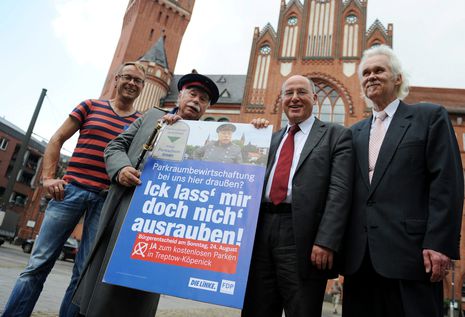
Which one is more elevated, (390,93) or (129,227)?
(390,93)

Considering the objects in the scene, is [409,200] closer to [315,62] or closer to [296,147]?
[296,147]

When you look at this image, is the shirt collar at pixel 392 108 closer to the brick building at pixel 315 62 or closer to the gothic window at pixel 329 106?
the brick building at pixel 315 62

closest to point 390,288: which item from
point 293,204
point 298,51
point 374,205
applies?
point 374,205

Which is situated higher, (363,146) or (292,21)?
(292,21)

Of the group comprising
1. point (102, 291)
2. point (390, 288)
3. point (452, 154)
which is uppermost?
point (452, 154)

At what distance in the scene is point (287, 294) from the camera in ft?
6.30

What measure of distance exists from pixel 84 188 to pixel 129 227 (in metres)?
1.06

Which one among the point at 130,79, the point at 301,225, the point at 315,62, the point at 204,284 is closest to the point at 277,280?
the point at 301,225

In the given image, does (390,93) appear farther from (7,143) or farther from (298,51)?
(7,143)

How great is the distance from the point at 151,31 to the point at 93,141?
31.4m

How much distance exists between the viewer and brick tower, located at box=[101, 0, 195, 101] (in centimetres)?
2978

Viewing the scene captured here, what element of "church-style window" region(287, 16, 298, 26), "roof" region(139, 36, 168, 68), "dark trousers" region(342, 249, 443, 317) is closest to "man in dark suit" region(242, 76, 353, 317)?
"dark trousers" region(342, 249, 443, 317)

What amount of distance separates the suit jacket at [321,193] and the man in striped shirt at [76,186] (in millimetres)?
1552

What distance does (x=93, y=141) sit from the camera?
2.94 metres
